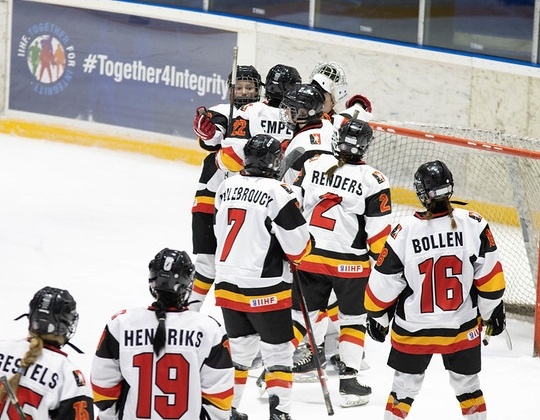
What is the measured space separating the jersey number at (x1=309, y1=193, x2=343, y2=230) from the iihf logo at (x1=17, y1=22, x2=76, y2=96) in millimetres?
5279

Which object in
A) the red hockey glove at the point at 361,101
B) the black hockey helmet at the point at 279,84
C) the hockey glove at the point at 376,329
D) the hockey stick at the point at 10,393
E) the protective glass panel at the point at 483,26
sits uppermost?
the protective glass panel at the point at 483,26

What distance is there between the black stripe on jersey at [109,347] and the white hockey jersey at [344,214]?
77.5 inches

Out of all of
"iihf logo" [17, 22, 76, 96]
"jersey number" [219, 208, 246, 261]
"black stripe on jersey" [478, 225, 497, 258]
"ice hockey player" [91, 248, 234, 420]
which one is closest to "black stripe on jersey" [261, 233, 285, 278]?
"jersey number" [219, 208, 246, 261]

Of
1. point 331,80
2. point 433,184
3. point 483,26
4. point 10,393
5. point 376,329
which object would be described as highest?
point 483,26

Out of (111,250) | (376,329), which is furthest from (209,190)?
(376,329)

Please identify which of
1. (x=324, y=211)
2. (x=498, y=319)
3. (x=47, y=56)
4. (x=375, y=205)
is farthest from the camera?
(x=47, y=56)

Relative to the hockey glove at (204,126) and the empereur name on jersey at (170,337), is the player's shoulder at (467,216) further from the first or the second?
the hockey glove at (204,126)

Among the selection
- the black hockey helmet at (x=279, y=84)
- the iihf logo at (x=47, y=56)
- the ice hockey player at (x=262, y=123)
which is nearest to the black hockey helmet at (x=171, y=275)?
the ice hockey player at (x=262, y=123)

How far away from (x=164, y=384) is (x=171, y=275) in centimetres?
32

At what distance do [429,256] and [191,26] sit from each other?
18.6ft

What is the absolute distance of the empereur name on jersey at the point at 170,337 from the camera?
12.1ft

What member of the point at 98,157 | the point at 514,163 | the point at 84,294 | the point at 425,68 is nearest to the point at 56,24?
the point at 98,157

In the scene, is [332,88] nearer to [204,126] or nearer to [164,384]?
[204,126]

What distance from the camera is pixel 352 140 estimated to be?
5.40 meters
